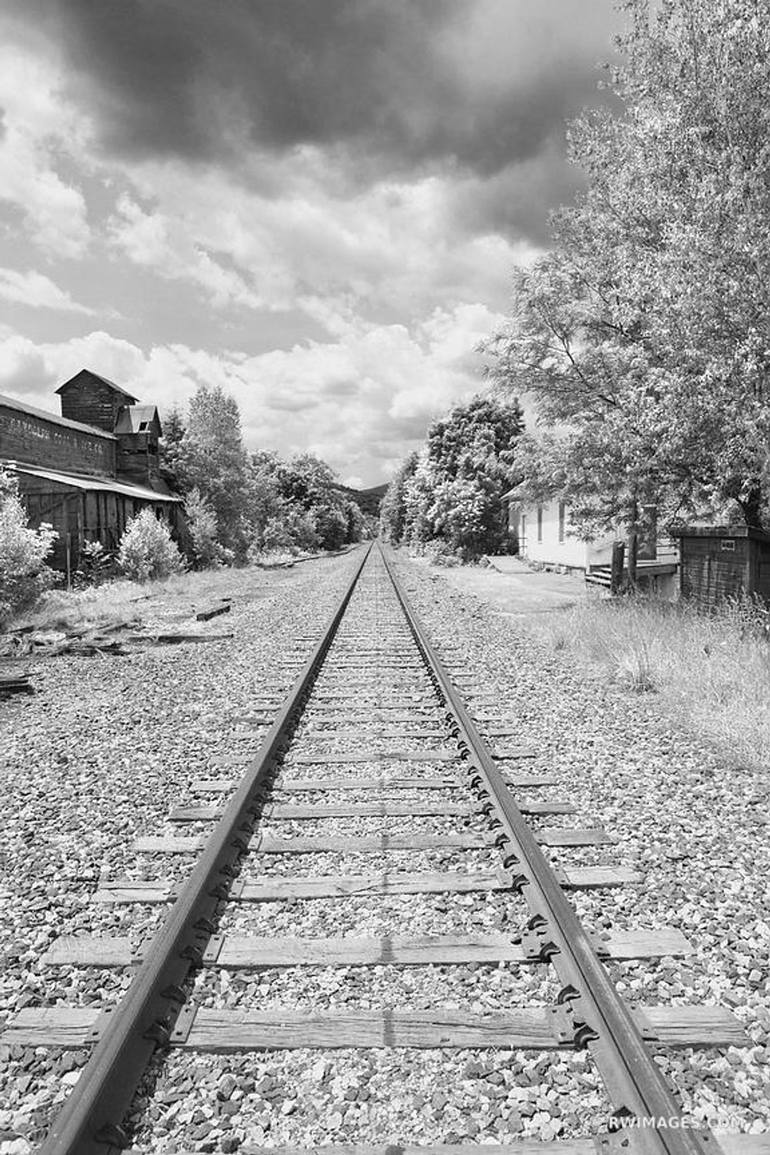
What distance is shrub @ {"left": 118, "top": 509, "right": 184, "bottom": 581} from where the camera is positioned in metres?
25.9

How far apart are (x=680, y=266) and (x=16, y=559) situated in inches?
535

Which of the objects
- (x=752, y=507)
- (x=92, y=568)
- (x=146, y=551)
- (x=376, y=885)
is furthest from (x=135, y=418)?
(x=376, y=885)

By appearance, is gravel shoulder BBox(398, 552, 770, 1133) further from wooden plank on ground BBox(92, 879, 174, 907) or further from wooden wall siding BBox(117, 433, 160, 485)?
wooden wall siding BBox(117, 433, 160, 485)

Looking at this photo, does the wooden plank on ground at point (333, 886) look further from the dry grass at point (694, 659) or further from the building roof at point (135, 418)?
the building roof at point (135, 418)

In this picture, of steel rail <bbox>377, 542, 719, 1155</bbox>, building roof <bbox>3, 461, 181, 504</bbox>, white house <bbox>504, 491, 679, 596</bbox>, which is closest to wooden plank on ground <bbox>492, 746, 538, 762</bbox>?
steel rail <bbox>377, 542, 719, 1155</bbox>

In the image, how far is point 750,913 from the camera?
11.5ft

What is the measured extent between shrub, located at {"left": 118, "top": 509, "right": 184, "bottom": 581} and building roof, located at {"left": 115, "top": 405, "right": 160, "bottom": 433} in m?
15.3

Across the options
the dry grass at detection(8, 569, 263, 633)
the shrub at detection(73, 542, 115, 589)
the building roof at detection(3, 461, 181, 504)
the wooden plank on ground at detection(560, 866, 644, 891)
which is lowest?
the wooden plank on ground at detection(560, 866, 644, 891)

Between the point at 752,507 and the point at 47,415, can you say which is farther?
the point at 47,415

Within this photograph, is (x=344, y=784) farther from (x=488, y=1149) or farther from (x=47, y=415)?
(x=47, y=415)

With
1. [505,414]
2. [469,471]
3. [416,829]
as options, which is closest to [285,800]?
[416,829]

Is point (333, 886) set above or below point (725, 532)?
below

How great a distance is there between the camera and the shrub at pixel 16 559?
15.2 metres

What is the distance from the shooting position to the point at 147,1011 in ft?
8.66
